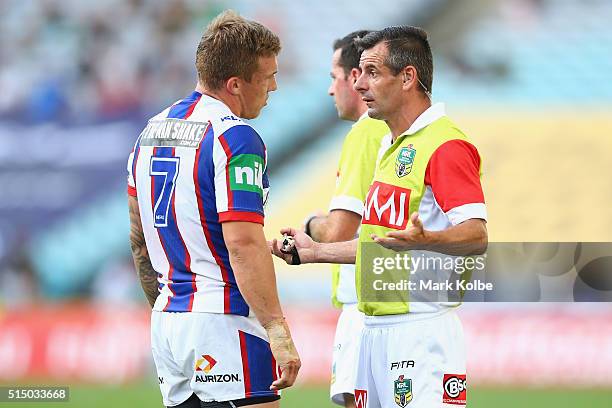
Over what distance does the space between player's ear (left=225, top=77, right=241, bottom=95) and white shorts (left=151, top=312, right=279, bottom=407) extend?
2.49 ft

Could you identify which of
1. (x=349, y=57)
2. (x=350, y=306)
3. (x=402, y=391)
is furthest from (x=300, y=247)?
(x=349, y=57)

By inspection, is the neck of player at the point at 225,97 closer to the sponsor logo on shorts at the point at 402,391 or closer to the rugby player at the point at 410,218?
the rugby player at the point at 410,218

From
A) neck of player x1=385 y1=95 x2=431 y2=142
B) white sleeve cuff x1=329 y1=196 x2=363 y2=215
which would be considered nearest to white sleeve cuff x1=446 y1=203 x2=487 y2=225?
neck of player x1=385 y1=95 x2=431 y2=142

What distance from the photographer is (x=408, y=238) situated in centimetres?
326

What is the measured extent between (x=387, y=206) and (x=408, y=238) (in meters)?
0.44

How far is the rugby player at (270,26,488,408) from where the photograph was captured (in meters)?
3.47

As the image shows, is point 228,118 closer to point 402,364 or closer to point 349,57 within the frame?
point 402,364

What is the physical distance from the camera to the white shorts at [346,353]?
16.1 ft

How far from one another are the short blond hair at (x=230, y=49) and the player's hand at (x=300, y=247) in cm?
75

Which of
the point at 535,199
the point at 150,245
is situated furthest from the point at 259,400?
the point at 535,199

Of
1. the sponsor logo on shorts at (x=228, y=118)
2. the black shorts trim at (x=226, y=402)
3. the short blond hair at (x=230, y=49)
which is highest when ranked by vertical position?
the short blond hair at (x=230, y=49)

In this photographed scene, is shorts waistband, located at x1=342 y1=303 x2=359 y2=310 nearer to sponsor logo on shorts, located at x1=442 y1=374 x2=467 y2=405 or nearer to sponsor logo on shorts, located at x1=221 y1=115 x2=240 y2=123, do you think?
sponsor logo on shorts, located at x1=442 y1=374 x2=467 y2=405

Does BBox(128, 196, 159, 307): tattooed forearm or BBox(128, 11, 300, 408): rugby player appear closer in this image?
BBox(128, 11, 300, 408): rugby player

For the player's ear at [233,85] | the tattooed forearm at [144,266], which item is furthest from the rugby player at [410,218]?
the player's ear at [233,85]
